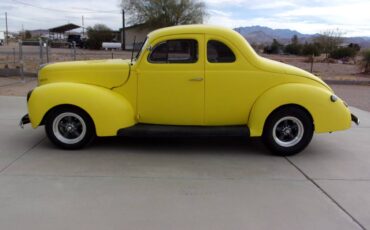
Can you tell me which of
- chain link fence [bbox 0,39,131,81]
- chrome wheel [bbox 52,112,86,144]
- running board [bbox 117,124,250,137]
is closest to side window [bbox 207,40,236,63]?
running board [bbox 117,124,250,137]

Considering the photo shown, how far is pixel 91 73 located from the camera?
648 centimetres

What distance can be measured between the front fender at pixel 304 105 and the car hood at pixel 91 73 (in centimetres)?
205

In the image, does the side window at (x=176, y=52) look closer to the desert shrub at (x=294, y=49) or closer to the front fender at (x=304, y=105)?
the front fender at (x=304, y=105)

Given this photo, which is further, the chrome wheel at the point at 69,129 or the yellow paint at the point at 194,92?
the chrome wheel at the point at 69,129

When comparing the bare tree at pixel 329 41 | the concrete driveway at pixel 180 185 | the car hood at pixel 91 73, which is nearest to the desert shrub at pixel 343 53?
the bare tree at pixel 329 41

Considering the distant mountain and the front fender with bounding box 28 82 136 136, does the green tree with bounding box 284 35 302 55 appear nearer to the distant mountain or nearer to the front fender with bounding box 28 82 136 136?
the distant mountain

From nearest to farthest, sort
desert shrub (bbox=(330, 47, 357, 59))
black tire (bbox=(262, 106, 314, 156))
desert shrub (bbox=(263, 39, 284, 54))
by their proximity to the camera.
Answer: black tire (bbox=(262, 106, 314, 156))
desert shrub (bbox=(330, 47, 357, 59))
desert shrub (bbox=(263, 39, 284, 54))

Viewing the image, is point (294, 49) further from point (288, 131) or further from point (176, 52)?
point (176, 52)

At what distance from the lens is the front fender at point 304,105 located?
618 centimetres

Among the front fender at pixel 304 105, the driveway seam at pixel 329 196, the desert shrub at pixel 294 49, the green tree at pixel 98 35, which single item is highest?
the green tree at pixel 98 35

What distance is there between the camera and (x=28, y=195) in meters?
4.50

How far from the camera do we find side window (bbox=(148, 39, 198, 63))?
6324 mm

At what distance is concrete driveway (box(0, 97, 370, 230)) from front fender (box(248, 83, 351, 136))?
476 millimetres

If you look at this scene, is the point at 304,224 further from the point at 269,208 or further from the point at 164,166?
the point at 164,166
